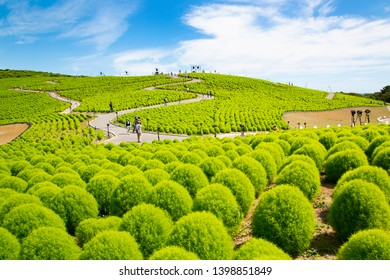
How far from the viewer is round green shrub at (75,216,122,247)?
25.2 feet

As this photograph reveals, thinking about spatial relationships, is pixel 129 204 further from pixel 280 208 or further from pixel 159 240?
pixel 280 208

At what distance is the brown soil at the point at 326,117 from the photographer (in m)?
56.3

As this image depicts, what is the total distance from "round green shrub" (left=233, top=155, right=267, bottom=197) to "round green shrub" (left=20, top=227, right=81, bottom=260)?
558 cm

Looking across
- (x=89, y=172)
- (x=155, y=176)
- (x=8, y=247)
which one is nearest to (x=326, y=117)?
(x=89, y=172)

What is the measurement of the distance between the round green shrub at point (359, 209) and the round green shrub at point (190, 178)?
144 inches

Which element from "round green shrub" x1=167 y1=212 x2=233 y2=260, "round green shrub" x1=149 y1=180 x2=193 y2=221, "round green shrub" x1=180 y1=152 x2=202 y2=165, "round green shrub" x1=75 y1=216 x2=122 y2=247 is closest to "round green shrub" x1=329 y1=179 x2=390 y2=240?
"round green shrub" x1=167 y1=212 x2=233 y2=260

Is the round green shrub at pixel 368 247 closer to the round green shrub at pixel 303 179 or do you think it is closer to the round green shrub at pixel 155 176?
the round green shrub at pixel 303 179

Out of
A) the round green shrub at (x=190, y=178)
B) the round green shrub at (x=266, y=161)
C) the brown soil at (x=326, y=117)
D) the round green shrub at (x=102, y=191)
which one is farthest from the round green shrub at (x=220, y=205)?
the brown soil at (x=326, y=117)

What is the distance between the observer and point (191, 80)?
111 meters

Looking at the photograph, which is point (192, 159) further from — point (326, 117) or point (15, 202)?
point (326, 117)

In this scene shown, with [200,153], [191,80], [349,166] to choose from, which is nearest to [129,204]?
[200,153]

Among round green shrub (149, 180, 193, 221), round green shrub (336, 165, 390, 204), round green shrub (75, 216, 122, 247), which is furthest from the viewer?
round green shrub (336, 165, 390, 204)

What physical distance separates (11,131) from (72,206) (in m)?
48.4

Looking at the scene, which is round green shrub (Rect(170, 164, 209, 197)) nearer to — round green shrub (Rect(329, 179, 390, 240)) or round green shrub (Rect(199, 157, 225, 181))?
round green shrub (Rect(199, 157, 225, 181))
